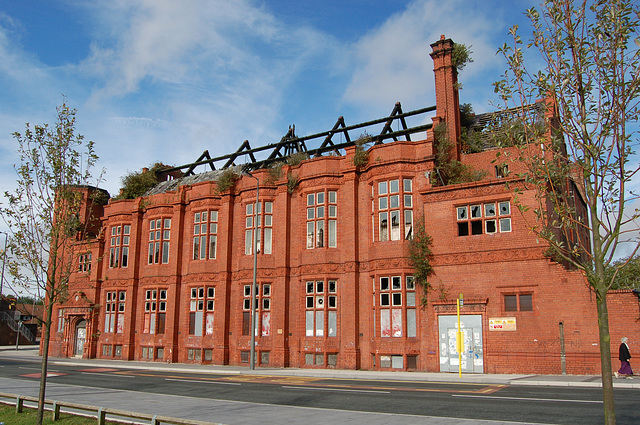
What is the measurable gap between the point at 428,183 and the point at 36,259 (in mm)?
18811

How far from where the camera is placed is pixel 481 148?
3006 cm

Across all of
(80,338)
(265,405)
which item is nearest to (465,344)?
(265,405)

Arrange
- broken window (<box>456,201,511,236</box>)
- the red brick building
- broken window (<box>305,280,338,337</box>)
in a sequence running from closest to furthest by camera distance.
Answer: the red brick building, broken window (<box>456,201,511,236</box>), broken window (<box>305,280,338,337</box>)

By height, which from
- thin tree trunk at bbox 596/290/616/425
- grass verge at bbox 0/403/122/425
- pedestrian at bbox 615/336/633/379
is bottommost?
grass verge at bbox 0/403/122/425

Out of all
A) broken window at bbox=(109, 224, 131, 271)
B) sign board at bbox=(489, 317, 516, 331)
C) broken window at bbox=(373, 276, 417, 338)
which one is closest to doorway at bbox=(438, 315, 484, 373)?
sign board at bbox=(489, 317, 516, 331)

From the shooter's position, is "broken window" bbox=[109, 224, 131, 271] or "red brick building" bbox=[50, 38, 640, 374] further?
"broken window" bbox=[109, 224, 131, 271]

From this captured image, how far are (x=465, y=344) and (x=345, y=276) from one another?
24.1 ft

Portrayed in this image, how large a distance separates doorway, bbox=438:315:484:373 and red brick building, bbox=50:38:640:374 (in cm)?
5

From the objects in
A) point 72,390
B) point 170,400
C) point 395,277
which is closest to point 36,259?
point 170,400

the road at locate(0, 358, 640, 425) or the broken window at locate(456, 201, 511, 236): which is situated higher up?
the broken window at locate(456, 201, 511, 236)

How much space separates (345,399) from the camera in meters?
15.5

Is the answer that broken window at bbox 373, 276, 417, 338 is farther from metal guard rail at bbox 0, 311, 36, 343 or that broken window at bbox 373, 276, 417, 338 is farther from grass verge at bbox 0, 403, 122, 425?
metal guard rail at bbox 0, 311, 36, 343

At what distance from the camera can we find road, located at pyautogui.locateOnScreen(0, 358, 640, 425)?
39.4 feet

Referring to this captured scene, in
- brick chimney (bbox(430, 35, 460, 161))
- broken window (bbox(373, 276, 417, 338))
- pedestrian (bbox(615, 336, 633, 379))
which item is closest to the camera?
pedestrian (bbox(615, 336, 633, 379))
